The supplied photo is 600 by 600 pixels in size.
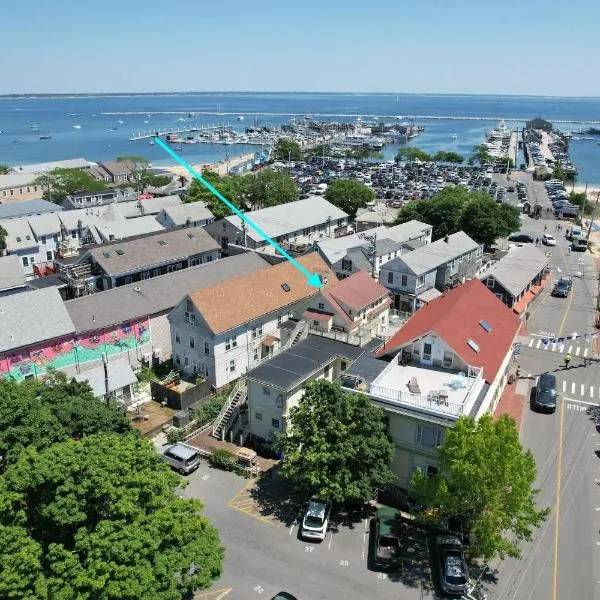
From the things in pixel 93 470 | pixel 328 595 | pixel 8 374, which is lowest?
pixel 328 595

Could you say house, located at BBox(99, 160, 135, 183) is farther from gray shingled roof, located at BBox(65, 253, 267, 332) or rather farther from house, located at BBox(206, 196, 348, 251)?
gray shingled roof, located at BBox(65, 253, 267, 332)

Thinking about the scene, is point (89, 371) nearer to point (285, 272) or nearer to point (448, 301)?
point (285, 272)

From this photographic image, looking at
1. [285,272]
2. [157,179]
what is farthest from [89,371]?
[157,179]

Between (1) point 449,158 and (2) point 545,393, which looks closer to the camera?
(2) point 545,393

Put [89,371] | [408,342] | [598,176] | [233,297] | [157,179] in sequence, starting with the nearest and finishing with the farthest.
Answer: [408,342] < [89,371] < [233,297] < [157,179] < [598,176]

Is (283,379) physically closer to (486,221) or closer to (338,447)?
(338,447)

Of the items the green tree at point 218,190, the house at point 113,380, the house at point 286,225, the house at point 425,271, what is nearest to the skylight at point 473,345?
the house at point 425,271

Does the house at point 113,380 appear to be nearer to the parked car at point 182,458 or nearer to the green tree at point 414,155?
the parked car at point 182,458

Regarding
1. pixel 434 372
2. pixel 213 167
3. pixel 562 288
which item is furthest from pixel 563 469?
pixel 213 167
